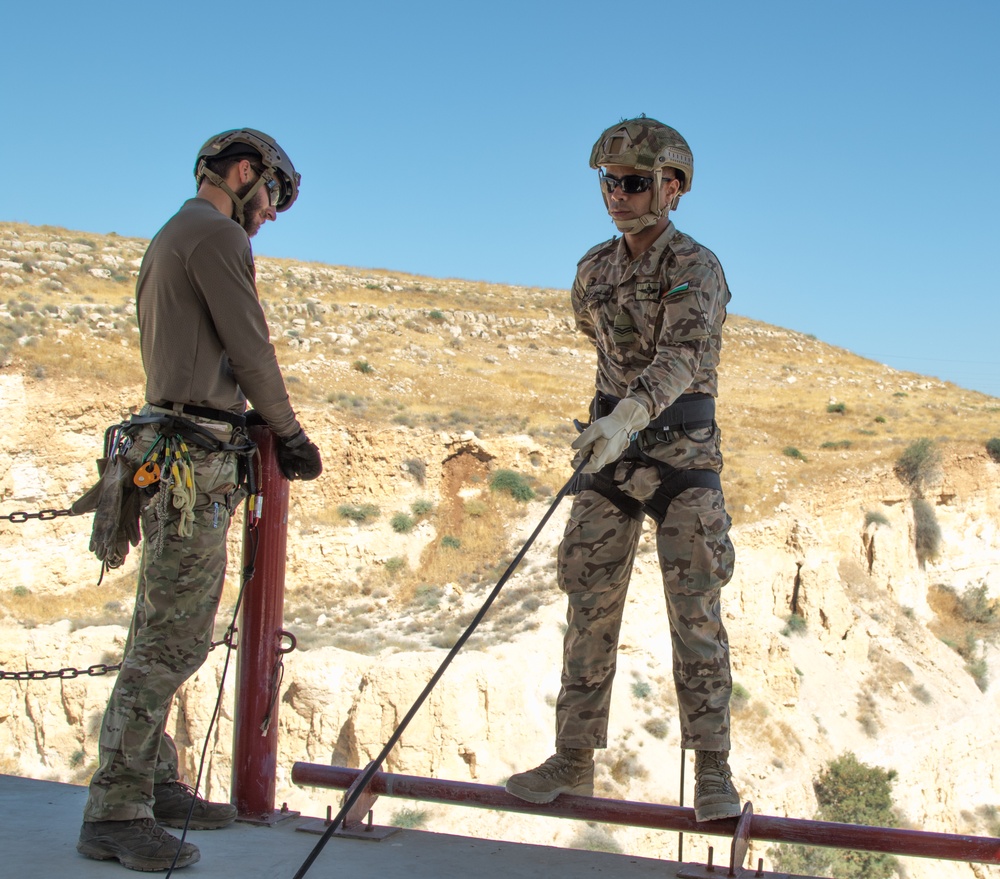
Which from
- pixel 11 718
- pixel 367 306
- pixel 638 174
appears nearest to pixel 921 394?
pixel 367 306

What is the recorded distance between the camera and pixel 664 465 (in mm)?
3699

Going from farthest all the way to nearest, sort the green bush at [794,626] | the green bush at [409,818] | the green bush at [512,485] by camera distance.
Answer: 1. the green bush at [512,485]
2. the green bush at [794,626]
3. the green bush at [409,818]

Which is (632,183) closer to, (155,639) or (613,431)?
(613,431)

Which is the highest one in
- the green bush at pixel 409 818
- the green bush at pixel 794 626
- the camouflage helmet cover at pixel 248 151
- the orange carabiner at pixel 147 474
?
the camouflage helmet cover at pixel 248 151

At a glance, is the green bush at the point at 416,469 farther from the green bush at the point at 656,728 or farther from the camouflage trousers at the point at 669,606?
the camouflage trousers at the point at 669,606

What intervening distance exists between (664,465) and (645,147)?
3.89 ft

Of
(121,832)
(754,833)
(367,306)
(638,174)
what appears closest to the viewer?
(121,832)

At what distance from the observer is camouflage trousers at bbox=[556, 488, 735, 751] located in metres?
Answer: 3.57

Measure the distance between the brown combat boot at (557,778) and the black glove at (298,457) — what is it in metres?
1.35

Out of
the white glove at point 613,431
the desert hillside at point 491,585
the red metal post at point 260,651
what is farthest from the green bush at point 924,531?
the red metal post at point 260,651

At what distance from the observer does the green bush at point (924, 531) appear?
25625 millimetres

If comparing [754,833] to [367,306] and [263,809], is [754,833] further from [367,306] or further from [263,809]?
[367,306]

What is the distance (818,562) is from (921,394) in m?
22.9

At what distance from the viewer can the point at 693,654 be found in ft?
11.8
